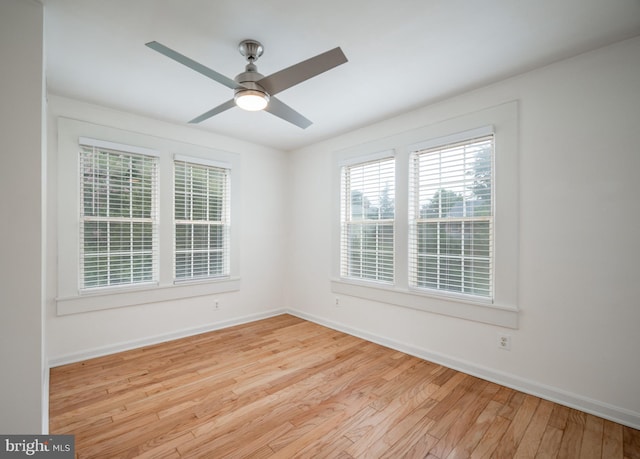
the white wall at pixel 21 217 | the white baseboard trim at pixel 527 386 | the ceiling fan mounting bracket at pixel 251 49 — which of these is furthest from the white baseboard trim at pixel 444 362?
the ceiling fan mounting bracket at pixel 251 49

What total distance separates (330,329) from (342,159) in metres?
2.44

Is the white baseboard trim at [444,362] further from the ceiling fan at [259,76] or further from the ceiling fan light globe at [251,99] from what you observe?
the ceiling fan light globe at [251,99]

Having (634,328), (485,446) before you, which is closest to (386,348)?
(485,446)

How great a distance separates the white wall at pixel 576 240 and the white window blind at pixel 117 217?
360cm

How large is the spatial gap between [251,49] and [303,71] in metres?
0.61

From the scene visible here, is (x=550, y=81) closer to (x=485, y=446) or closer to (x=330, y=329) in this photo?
(x=485, y=446)

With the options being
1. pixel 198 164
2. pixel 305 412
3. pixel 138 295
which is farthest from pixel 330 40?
pixel 138 295

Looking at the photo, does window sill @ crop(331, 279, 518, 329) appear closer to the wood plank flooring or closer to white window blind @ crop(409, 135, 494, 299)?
white window blind @ crop(409, 135, 494, 299)

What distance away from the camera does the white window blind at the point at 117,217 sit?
3.18 meters

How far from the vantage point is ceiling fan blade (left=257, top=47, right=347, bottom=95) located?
1.69 meters

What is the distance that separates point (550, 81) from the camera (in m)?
2.45

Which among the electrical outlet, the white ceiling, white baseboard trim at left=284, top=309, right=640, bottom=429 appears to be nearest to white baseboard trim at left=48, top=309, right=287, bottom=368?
white baseboard trim at left=284, top=309, right=640, bottom=429

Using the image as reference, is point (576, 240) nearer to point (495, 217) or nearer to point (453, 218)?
point (495, 217)

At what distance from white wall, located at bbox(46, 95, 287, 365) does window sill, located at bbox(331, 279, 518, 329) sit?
1.38 meters
